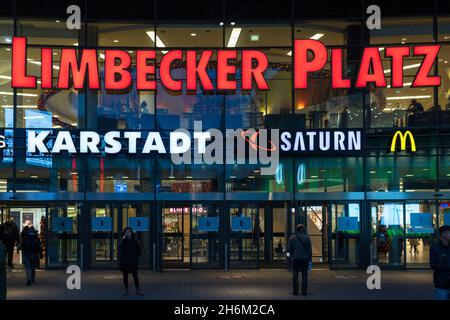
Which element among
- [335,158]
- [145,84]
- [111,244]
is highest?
[145,84]

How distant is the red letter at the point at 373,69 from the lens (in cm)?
2281

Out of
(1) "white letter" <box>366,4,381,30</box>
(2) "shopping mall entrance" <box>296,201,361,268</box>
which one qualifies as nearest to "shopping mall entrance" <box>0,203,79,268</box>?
(2) "shopping mall entrance" <box>296,201,361,268</box>

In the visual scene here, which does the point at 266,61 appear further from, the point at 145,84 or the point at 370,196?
the point at 370,196

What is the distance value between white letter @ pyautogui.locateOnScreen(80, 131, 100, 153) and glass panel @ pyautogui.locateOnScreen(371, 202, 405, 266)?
9978 mm

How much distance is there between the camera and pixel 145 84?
22.9 m

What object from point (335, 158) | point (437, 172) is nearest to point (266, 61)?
point (335, 158)

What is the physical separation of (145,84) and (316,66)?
5.99m

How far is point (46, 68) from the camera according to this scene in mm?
22797

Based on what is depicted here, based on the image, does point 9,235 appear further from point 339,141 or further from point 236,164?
point 339,141

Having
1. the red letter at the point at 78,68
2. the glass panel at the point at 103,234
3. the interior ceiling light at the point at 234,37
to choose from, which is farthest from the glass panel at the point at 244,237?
the red letter at the point at 78,68

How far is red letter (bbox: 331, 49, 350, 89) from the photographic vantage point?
75.0 feet

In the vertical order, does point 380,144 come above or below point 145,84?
below

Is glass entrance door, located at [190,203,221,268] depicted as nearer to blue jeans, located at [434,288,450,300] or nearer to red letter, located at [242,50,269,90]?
red letter, located at [242,50,269,90]

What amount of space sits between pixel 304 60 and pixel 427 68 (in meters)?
4.27
